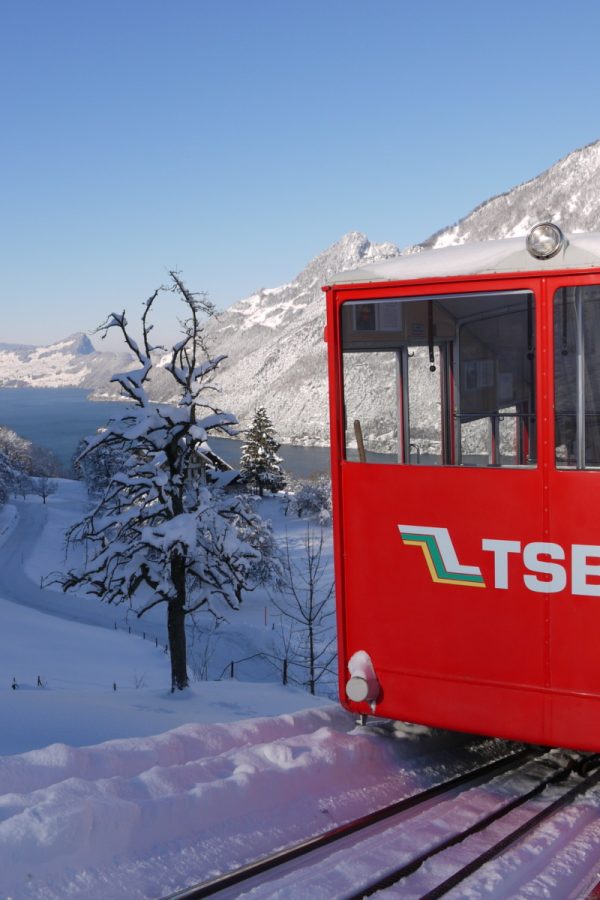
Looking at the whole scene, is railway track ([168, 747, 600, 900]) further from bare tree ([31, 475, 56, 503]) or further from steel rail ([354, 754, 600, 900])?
bare tree ([31, 475, 56, 503])

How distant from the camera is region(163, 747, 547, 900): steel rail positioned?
13.2 ft

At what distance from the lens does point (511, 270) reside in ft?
16.6

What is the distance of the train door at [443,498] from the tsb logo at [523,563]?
0.04 ft

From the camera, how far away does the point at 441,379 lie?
5469mm

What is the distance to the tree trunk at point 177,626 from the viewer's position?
15.0 m

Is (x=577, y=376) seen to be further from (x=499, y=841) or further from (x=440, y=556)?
(x=499, y=841)

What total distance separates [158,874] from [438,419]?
10.7ft

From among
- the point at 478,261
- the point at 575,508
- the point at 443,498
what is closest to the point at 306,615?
the point at 443,498

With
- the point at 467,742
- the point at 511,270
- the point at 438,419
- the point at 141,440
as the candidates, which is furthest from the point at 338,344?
the point at 141,440

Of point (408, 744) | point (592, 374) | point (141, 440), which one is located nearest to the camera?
point (592, 374)

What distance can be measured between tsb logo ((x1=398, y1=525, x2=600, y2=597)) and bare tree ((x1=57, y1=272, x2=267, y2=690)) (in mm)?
8661

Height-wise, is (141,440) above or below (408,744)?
above

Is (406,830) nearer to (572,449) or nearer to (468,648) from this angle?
(468,648)

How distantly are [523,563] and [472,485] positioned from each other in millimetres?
608
